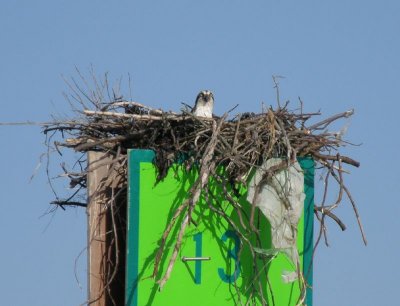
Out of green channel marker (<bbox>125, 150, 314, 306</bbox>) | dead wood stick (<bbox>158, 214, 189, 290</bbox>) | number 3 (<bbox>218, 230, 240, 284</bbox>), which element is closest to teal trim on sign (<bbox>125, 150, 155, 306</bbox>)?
green channel marker (<bbox>125, 150, 314, 306</bbox>)

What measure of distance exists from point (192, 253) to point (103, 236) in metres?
0.56

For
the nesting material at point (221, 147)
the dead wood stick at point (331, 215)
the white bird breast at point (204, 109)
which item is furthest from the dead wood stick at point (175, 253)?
the white bird breast at point (204, 109)

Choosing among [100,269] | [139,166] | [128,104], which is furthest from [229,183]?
[128,104]

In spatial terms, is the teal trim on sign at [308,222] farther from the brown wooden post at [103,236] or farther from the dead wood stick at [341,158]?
the brown wooden post at [103,236]

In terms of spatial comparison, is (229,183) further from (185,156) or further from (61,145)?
(61,145)

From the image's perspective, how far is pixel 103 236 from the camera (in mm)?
4973

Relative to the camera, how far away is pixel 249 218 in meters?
4.94

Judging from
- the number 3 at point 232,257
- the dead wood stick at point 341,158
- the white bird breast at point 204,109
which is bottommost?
the number 3 at point 232,257

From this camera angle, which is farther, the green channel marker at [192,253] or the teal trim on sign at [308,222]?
the teal trim on sign at [308,222]

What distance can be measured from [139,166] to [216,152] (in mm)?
516

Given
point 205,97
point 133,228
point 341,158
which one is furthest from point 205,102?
point 133,228

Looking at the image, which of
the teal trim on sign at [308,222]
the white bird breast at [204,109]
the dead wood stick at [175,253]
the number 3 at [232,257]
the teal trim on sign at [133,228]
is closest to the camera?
the dead wood stick at [175,253]

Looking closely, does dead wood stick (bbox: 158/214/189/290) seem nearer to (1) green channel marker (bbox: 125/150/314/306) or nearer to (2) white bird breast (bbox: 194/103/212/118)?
(1) green channel marker (bbox: 125/150/314/306)

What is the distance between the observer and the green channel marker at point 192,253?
4.64m
